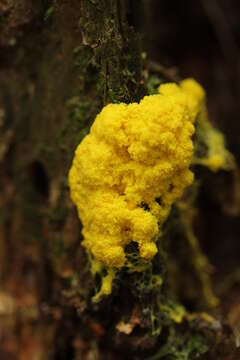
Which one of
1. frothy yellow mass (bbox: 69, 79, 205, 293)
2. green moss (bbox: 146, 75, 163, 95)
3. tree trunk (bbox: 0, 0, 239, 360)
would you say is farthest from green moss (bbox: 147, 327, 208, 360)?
green moss (bbox: 146, 75, 163, 95)

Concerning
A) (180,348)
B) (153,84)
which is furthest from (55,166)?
(180,348)

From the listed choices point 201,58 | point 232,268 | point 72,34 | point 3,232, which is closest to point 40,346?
point 3,232

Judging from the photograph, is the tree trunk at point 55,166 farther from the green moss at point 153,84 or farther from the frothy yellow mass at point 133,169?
the frothy yellow mass at point 133,169

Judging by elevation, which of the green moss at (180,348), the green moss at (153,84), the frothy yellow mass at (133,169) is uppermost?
the green moss at (153,84)

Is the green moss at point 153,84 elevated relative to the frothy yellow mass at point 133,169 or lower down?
elevated

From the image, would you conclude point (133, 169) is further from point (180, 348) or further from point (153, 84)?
point (180, 348)

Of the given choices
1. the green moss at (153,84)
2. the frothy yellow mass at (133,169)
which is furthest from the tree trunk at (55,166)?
the frothy yellow mass at (133,169)

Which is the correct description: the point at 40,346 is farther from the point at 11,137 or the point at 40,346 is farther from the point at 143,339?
the point at 11,137

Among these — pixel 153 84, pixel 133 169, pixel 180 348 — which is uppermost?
pixel 153 84
